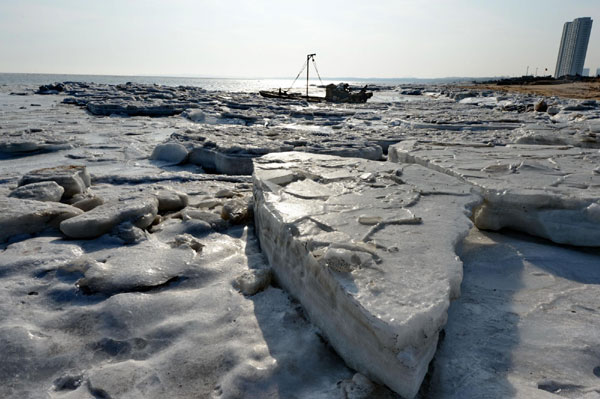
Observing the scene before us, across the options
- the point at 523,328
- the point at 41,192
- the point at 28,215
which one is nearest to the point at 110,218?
the point at 28,215

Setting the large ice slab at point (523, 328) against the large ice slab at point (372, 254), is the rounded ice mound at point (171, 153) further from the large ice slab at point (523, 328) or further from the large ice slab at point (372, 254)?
the large ice slab at point (523, 328)

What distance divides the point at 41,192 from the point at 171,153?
85.3 inches

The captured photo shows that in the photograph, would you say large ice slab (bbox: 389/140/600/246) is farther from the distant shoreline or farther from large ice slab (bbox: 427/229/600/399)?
the distant shoreline

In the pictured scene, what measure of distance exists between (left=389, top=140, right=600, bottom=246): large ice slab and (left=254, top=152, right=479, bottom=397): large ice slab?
24cm

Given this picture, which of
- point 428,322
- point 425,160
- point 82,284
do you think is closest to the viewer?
point 428,322

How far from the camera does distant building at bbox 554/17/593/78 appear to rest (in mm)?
70250

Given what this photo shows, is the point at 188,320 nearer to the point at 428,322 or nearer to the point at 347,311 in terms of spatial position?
the point at 347,311

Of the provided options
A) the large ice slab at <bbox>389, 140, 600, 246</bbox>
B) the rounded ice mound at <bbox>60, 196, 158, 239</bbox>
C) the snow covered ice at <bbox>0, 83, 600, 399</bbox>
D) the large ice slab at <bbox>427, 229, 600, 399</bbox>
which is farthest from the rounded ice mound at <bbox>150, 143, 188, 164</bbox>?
the large ice slab at <bbox>427, 229, 600, 399</bbox>

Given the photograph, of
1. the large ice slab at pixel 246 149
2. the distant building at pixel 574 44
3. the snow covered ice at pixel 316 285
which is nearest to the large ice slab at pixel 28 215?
the snow covered ice at pixel 316 285

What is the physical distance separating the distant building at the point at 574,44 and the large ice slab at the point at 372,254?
8969cm

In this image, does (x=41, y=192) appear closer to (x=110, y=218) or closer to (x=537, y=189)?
(x=110, y=218)

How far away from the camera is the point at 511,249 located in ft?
7.09

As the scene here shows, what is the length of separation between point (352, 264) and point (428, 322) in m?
0.40

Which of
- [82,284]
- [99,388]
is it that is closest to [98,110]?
[82,284]
